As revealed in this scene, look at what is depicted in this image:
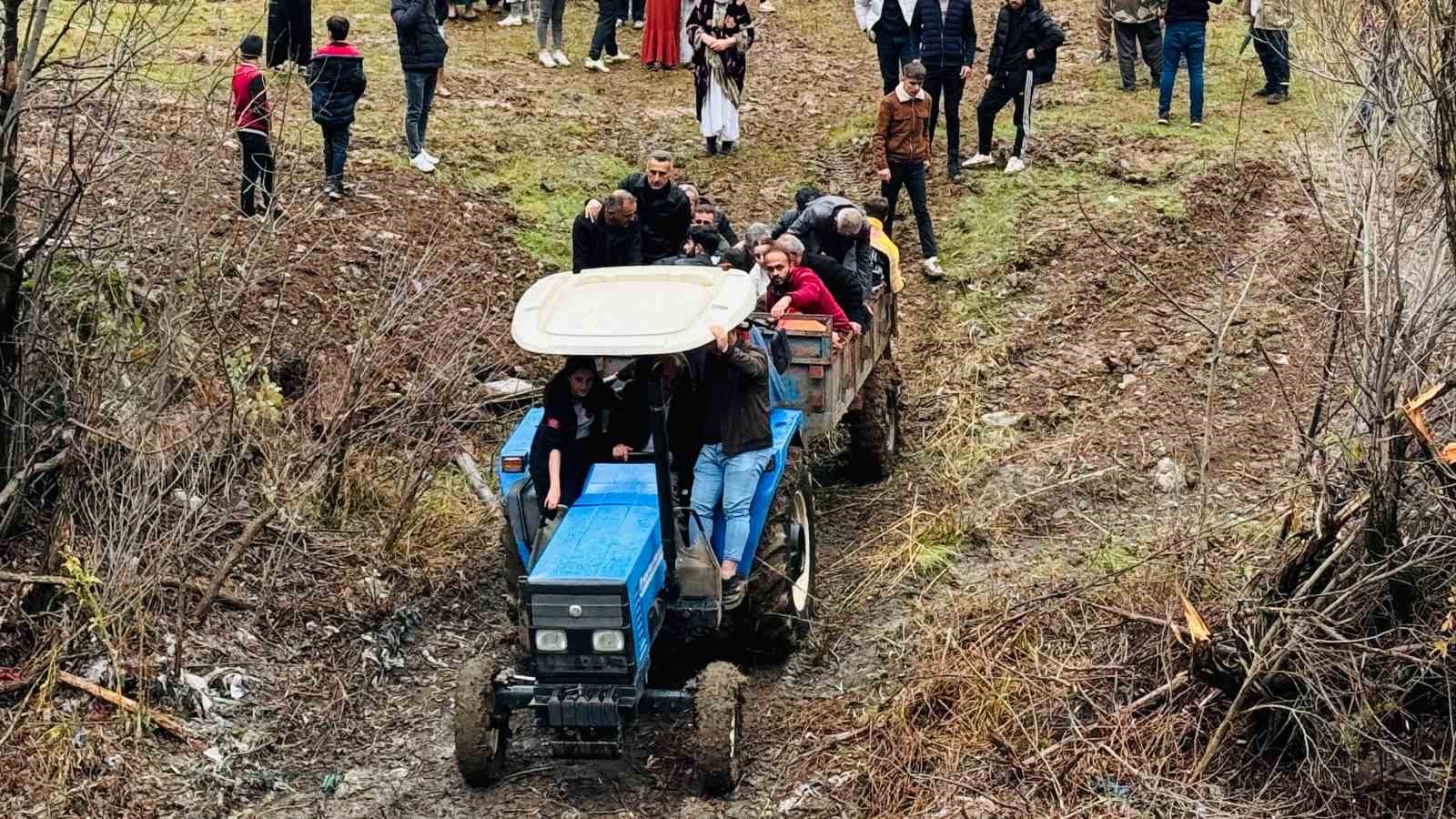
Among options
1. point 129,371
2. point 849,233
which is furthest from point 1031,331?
point 129,371

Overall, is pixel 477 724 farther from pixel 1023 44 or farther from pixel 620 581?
pixel 1023 44

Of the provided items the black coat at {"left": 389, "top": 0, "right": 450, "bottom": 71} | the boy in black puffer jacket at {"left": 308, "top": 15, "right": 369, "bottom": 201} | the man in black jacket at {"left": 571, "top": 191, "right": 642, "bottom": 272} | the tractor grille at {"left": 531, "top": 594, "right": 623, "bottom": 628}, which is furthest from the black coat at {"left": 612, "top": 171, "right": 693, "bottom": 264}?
the tractor grille at {"left": 531, "top": 594, "right": 623, "bottom": 628}

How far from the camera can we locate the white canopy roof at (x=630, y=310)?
6.98m

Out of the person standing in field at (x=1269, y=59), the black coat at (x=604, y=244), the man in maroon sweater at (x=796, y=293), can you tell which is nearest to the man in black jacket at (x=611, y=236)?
the black coat at (x=604, y=244)

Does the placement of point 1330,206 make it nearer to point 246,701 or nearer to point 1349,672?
point 1349,672

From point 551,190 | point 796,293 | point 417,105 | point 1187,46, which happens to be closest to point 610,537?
point 796,293

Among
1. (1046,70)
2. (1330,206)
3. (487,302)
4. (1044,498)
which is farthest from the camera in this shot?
(1046,70)

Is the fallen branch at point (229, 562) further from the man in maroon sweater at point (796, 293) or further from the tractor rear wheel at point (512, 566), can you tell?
the man in maroon sweater at point (796, 293)

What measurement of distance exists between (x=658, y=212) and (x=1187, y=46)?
765 cm

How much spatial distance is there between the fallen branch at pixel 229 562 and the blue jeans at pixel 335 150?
5.93 metres

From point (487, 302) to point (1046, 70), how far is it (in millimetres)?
6560

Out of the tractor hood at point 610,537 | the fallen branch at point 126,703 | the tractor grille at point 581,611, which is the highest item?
the tractor hood at point 610,537

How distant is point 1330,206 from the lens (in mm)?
7867

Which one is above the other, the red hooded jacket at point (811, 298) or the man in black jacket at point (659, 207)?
the man in black jacket at point (659, 207)
